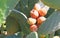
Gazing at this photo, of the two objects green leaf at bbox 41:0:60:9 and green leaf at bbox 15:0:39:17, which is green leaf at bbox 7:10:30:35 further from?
green leaf at bbox 41:0:60:9

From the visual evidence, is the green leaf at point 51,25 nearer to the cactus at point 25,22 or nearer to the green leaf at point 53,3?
the cactus at point 25,22

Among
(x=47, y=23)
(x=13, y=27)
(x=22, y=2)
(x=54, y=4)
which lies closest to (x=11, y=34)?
(x=13, y=27)

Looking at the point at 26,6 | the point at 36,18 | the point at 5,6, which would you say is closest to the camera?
the point at 5,6

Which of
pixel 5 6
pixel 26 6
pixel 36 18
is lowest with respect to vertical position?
pixel 5 6

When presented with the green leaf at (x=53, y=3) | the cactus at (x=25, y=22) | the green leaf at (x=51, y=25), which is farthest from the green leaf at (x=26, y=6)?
the green leaf at (x=53, y=3)

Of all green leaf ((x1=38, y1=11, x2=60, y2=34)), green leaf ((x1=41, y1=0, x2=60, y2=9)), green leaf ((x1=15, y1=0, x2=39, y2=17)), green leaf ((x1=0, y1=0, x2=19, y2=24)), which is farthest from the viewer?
green leaf ((x1=15, y1=0, x2=39, y2=17))

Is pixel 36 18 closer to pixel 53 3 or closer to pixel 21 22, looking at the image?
pixel 21 22

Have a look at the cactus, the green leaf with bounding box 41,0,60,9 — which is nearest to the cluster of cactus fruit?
the cactus

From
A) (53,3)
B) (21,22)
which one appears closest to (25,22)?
(21,22)
